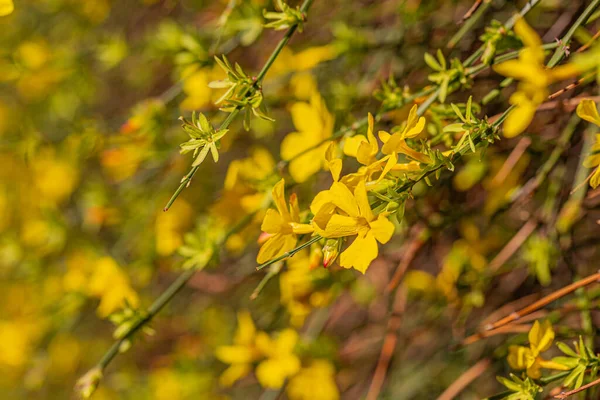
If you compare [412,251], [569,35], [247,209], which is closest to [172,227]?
[247,209]

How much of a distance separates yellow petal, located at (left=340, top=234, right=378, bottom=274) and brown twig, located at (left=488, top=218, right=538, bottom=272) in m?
0.79

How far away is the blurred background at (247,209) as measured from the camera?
4.72ft

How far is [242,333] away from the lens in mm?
1595

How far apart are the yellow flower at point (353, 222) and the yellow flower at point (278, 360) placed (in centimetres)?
76

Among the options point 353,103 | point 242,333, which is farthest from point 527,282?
point 242,333

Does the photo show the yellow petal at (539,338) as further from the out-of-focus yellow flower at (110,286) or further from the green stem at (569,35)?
the out-of-focus yellow flower at (110,286)

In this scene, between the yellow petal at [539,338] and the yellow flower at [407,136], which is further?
the yellow petal at [539,338]

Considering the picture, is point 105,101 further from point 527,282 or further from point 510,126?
point 510,126

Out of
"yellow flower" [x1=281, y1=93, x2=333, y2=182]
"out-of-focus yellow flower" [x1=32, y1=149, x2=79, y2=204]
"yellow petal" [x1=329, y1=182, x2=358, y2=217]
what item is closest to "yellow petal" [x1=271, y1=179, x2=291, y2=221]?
"yellow petal" [x1=329, y1=182, x2=358, y2=217]

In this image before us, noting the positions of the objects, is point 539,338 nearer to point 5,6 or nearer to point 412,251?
point 412,251

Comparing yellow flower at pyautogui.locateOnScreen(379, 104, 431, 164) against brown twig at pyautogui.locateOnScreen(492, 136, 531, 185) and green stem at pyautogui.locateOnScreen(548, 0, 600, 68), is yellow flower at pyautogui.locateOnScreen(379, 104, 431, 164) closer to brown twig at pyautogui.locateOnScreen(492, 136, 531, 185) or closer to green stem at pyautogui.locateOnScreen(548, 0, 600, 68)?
green stem at pyautogui.locateOnScreen(548, 0, 600, 68)

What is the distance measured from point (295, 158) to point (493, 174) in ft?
2.15

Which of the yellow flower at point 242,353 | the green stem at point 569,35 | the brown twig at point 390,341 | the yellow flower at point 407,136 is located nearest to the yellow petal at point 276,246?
the yellow flower at point 407,136

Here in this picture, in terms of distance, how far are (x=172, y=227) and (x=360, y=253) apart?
1.23 meters
